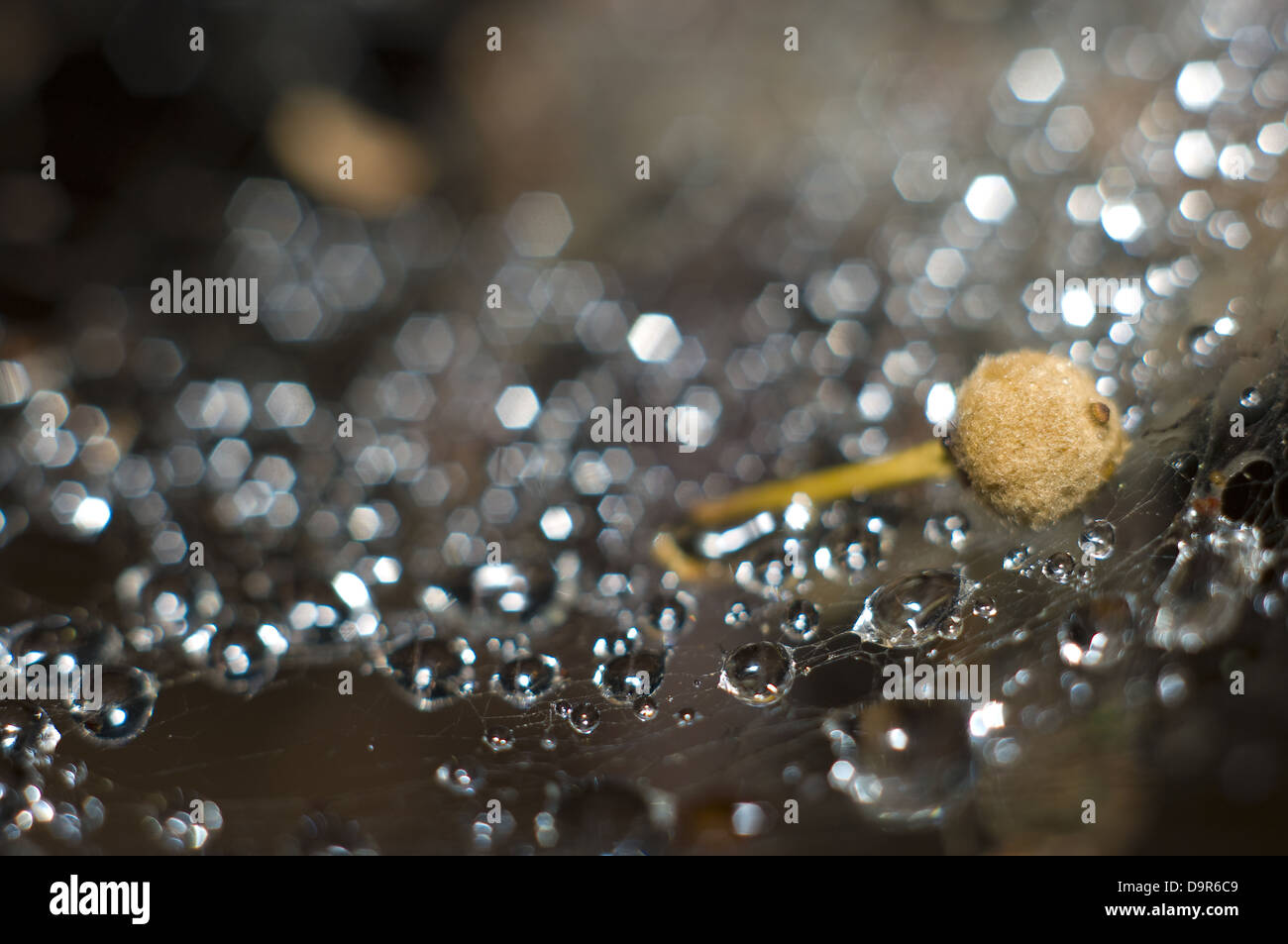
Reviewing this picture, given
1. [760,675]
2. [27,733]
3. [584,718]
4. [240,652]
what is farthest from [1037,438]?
[27,733]

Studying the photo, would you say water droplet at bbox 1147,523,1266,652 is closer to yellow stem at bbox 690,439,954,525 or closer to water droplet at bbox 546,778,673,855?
yellow stem at bbox 690,439,954,525

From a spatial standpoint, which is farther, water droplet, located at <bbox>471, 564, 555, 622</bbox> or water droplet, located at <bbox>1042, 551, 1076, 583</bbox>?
water droplet, located at <bbox>471, 564, 555, 622</bbox>

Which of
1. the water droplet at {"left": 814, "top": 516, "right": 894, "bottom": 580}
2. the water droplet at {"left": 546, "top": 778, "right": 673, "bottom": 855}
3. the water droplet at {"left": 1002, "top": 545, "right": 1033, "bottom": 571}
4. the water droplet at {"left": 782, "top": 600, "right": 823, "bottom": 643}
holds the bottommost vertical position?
the water droplet at {"left": 546, "top": 778, "right": 673, "bottom": 855}

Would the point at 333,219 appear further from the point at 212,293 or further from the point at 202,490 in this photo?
the point at 202,490

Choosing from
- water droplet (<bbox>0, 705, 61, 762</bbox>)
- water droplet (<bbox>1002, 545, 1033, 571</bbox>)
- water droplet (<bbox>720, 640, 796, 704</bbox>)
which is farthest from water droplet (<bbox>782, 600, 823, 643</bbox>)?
water droplet (<bbox>0, 705, 61, 762</bbox>)

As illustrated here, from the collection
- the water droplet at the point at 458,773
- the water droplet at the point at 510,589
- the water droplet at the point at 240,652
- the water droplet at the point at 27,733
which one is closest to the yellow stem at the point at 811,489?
the water droplet at the point at 510,589

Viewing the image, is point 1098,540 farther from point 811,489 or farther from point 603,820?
point 603,820
